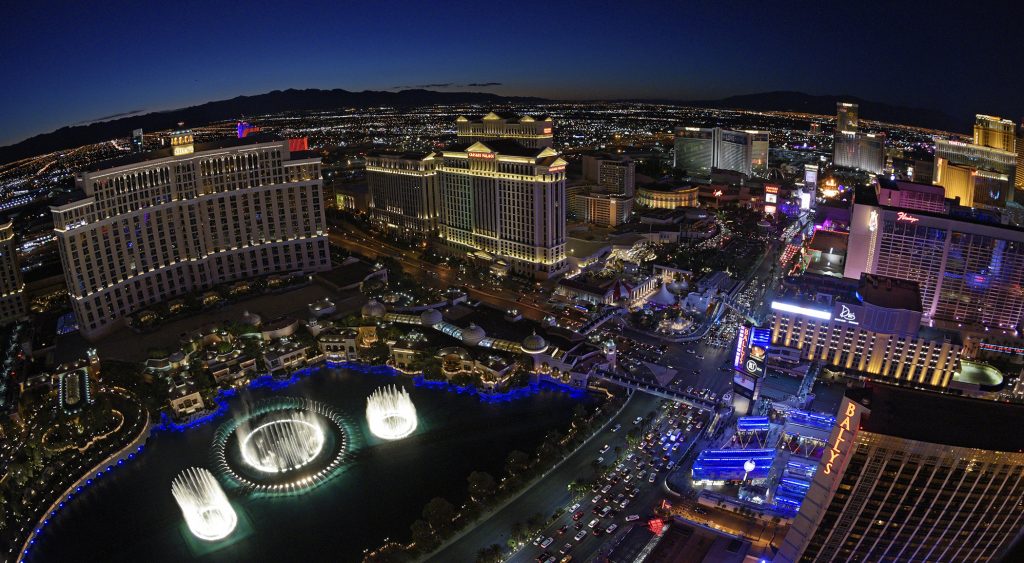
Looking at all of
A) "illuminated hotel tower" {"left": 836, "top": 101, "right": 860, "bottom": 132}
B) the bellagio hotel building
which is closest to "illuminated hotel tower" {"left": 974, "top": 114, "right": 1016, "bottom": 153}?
"illuminated hotel tower" {"left": 836, "top": 101, "right": 860, "bottom": 132}

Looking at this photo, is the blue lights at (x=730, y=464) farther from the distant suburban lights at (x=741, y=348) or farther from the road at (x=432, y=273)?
the road at (x=432, y=273)

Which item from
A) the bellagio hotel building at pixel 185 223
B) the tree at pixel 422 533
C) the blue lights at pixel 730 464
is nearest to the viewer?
the tree at pixel 422 533

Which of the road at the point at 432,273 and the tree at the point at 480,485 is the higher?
the road at the point at 432,273

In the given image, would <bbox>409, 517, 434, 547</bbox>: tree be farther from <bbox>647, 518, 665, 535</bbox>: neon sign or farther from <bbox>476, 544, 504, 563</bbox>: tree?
<bbox>647, 518, 665, 535</bbox>: neon sign

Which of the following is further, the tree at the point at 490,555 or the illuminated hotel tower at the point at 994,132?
the illuminated hotel tower at the point at 994,132

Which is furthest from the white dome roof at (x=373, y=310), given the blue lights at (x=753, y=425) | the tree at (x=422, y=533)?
the blue lights at (x=753, y=425)

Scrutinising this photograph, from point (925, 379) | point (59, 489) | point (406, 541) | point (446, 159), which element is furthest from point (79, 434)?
point (925, 379)
